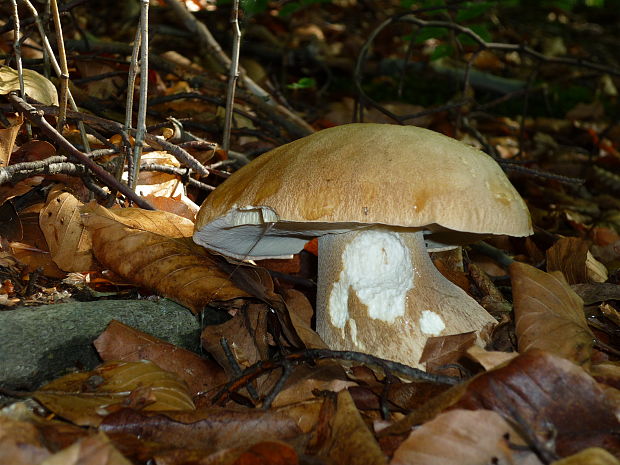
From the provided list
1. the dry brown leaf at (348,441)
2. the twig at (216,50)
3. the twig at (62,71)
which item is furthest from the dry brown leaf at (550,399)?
the twig at (216,50)

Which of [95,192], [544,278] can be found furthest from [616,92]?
[95,192]

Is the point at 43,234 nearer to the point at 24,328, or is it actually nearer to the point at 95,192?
the point at 95,192

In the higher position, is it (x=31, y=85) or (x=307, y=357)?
(x=31, y=85)

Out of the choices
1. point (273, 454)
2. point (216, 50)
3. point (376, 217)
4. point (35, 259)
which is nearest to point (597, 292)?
point (376, 217)

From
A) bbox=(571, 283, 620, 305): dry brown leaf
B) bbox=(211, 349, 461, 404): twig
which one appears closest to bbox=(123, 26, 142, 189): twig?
bbox=(211, 349, 461, 404): twig

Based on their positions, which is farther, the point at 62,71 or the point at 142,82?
the point at 62,71

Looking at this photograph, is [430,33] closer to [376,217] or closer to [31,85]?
[31,85]

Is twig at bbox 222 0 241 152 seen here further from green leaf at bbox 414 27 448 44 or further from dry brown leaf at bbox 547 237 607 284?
green leaf at bbox 414 27 448 44

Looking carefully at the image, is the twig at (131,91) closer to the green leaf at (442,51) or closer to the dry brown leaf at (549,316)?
the dry brown leaf at (549,316)
